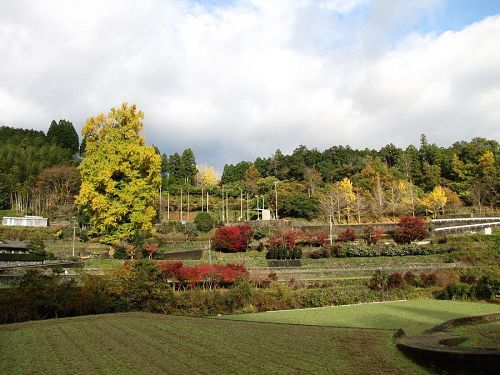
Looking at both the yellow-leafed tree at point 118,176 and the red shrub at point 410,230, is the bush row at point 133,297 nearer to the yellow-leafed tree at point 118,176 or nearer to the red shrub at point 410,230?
the yellow-leafed tree at point 118,176

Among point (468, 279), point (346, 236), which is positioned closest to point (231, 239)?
point (346, 236)

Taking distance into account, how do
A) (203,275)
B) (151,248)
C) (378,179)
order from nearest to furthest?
(203,275) < (151,248) < (378,179)

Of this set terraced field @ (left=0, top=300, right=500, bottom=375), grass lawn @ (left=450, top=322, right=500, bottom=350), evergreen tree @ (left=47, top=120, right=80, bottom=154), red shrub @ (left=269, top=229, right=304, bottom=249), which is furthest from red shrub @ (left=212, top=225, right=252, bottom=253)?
evergreen tree @ (left=47, top=120, right=80, bottom=154)

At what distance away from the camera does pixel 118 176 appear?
3709 cm

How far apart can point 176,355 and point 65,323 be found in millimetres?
5759

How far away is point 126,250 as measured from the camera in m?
35.2

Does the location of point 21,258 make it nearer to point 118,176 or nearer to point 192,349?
point 118,176

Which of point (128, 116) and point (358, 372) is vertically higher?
point (128, 116)

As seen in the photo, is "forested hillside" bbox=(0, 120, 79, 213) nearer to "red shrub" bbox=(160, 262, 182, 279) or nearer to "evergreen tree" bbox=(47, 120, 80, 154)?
"evergreen tree" bbox=(47, 120, 80, 154)

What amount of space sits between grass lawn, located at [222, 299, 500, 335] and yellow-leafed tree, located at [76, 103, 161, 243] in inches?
787

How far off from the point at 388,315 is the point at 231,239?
22786mm

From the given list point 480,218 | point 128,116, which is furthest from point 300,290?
point 480,218

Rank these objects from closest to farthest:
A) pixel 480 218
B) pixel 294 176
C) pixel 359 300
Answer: pixel 359 300, pixel 480 218, pixel 294 176

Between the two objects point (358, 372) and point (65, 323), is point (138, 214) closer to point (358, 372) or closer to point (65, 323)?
point (65, 323)
